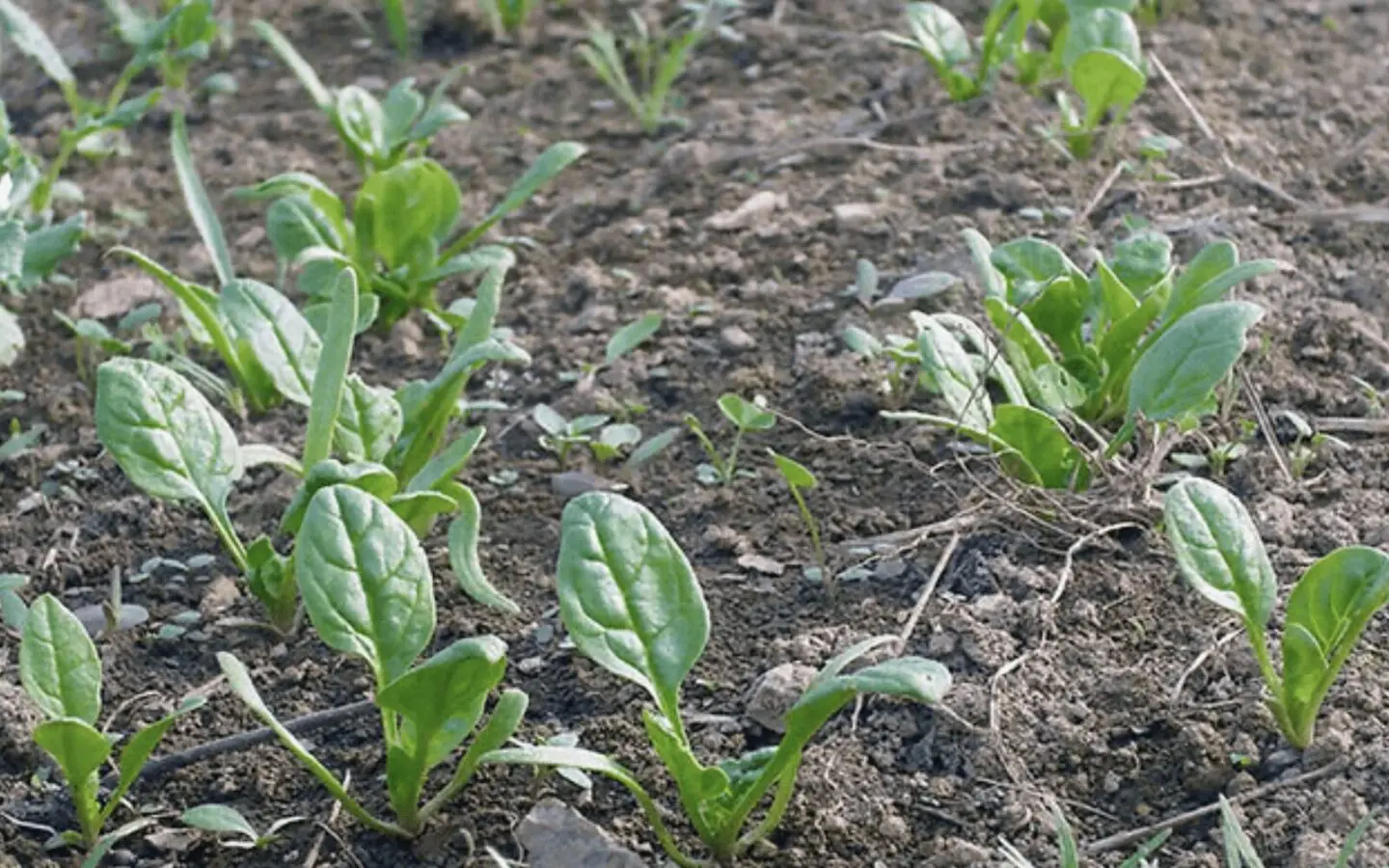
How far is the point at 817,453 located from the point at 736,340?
0.31 metres

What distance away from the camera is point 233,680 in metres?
2.01

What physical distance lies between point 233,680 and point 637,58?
2.02 metres

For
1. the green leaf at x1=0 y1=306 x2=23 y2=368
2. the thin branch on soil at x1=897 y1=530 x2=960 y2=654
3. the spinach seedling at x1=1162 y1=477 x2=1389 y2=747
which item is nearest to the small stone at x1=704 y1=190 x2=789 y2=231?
the thin branch on soil at x1=897 y1=530 x2=960 y2=654

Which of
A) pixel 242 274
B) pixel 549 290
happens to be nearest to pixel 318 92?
pixel 242 274

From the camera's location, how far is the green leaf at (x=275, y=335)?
8.83 feet

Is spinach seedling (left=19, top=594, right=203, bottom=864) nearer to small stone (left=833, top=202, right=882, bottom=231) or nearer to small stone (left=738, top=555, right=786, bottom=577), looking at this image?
small stone (left=738, top=555, right=786, bottom=577)

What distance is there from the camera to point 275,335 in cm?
271

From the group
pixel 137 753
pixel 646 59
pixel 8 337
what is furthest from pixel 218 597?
pixel 646 59

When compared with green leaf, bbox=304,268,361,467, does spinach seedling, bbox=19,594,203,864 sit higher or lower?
lower

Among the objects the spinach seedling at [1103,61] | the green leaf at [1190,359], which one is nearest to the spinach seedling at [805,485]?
the green leaf at [1190,359]

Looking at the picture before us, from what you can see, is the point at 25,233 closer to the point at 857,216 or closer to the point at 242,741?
the point at 242,741

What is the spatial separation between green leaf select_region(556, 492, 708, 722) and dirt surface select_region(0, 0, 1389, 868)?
0.57ft

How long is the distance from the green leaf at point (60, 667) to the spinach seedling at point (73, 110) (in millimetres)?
1267

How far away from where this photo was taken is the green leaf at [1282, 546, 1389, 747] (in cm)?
204
